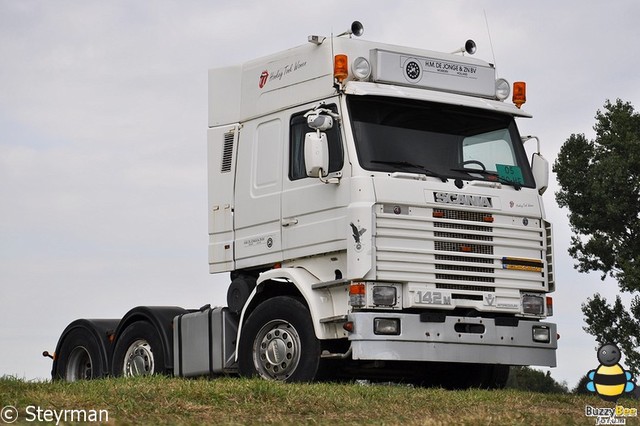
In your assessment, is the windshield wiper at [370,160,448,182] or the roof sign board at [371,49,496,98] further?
the roof sign board at [371,49,496,98]

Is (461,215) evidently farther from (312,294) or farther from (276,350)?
(276,350)

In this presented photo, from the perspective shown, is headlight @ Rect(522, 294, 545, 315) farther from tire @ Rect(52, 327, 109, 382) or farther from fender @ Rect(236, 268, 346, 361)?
tire @ Rect(52, 327, 109, 382)

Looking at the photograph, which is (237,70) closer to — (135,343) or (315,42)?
(315,42)

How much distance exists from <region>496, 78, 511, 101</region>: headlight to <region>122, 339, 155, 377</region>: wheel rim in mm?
5822

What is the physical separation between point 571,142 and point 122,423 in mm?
33354

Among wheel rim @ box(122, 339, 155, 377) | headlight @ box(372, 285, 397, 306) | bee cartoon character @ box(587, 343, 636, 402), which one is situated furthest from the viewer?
wheel rim @ box(122, 339, 155, 377)

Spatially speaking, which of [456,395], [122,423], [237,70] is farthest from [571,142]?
[122,423]

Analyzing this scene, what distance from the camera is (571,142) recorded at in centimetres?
4200

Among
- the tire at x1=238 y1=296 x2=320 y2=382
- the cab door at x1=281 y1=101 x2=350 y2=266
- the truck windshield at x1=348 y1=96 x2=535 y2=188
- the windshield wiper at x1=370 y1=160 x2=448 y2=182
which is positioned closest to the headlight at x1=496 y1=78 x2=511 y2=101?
the truck windshield at x1=348 y1=96 x2=535 y2=188

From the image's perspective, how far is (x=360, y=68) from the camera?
14992mm

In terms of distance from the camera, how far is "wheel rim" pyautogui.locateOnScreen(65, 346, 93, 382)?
18859 mm

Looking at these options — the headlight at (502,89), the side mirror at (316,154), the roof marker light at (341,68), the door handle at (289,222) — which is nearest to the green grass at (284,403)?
the door handle at (289,222)

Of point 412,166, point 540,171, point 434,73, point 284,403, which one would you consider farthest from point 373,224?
point 284,403

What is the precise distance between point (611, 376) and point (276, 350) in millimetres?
4552
